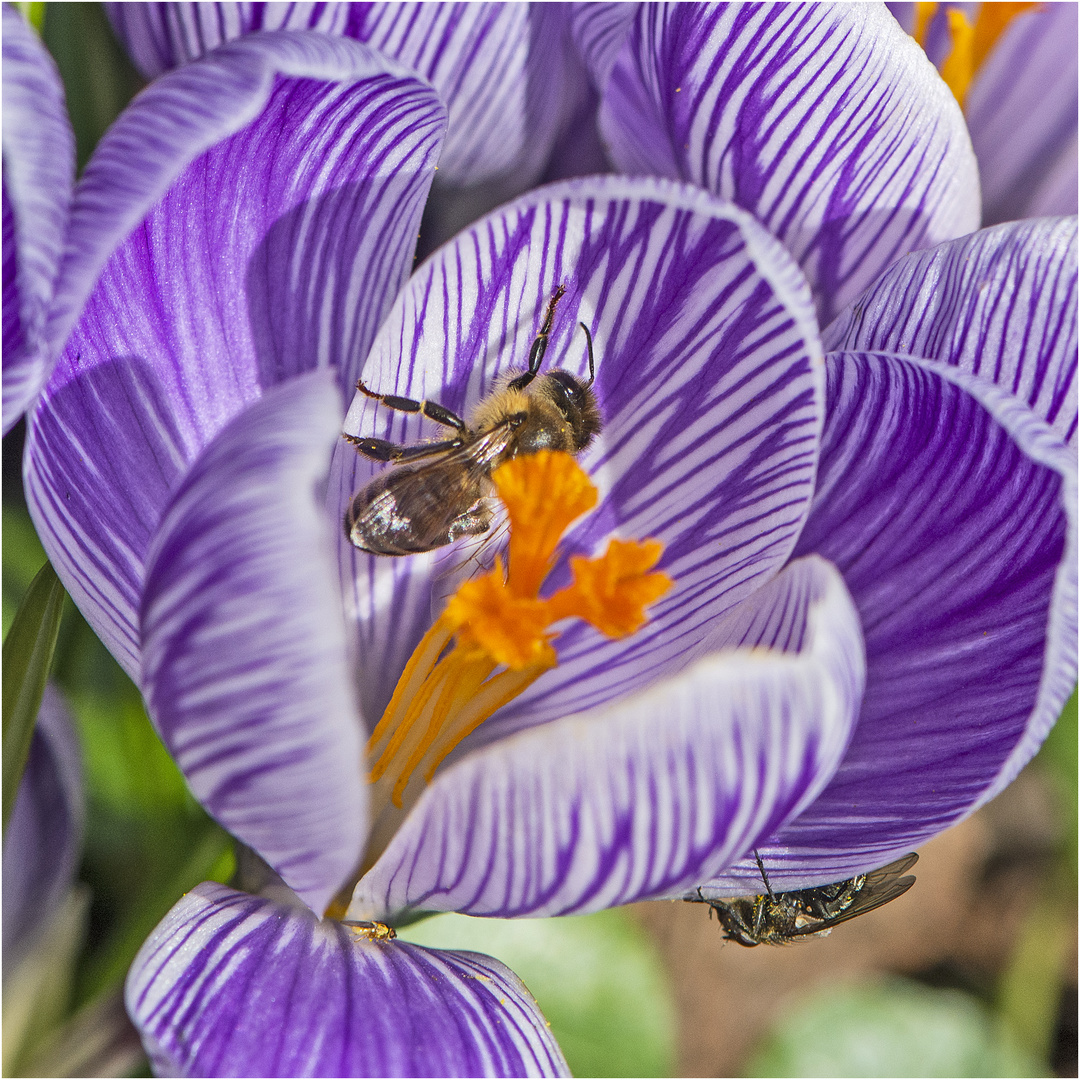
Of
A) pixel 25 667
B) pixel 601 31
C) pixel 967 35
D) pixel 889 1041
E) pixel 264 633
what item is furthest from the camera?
→ pixel 889 1041

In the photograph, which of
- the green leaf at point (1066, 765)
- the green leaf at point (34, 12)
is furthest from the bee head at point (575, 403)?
the green leaf at point (1066, 765)

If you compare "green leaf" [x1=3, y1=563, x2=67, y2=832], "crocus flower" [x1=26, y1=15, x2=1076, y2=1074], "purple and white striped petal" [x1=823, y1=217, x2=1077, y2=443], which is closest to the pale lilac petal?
"crocus flower" [x1=26, y1=15, x2=1076, y2=1074]

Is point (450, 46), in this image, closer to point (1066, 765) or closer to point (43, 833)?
point (43, 833)

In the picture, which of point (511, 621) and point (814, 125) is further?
point (814, 125)

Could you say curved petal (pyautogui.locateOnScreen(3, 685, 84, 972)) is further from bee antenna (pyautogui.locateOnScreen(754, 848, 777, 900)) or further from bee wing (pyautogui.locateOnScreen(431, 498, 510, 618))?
bee antenna (pyautogui.locateOnScreen(754, 848, 777, 900))

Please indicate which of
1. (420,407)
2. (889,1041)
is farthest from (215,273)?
(889,1041)

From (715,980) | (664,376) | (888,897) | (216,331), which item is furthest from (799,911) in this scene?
(715,980)
